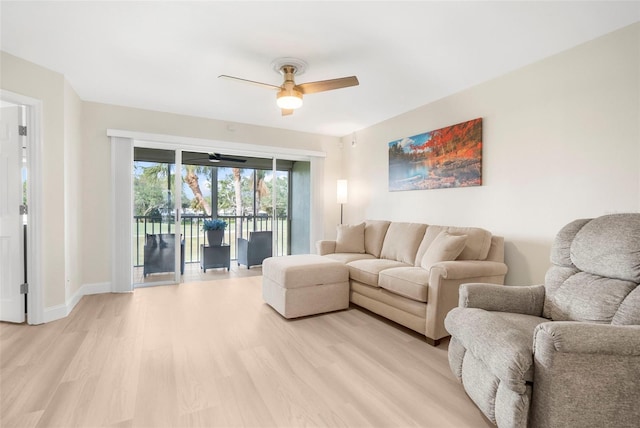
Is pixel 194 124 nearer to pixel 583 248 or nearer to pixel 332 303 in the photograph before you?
pixel 332 303

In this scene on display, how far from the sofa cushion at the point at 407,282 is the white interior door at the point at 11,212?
3.46 meters

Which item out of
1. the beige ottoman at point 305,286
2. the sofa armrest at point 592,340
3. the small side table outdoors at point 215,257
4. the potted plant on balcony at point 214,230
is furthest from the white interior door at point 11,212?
the sofa armrest at point 592,340

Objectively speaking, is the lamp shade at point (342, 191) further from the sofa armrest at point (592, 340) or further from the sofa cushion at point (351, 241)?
the sofa armrest at point (592, 340)

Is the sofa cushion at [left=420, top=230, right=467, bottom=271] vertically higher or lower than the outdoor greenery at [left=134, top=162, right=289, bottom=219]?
lower

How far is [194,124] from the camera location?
445cm

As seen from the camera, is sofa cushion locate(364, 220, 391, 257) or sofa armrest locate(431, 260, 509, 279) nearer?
sofa armrest locate(431, 260, 509, 279)

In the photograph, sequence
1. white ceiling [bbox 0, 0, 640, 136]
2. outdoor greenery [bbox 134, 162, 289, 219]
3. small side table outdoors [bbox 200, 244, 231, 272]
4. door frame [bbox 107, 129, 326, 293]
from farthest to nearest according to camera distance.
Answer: small side table outdoors [bbox 200, 244, 231, 272]
outdoor greenery [bbox 134, 162, 289, 219]
door frame [bbox 107, 129, 326, 293]
white ceiling [bbox 0, 0, 640, 136]

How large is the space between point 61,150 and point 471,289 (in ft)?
12.9

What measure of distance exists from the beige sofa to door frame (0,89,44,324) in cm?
302

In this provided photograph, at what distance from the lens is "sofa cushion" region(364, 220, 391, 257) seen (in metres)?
4.03

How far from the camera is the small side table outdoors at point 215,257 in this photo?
5.20m

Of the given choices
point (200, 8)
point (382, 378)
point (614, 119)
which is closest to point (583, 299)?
point (382, 378)

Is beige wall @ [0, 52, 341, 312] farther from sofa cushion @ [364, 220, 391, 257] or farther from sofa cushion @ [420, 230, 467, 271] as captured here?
sofa cushion @ [420, 230, 467, 271]

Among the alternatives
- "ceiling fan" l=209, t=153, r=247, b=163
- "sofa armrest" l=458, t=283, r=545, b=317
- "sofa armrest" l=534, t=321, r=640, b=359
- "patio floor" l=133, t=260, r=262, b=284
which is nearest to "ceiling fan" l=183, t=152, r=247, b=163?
"ceiling fan" l=209, t=153, r=247, b=163
